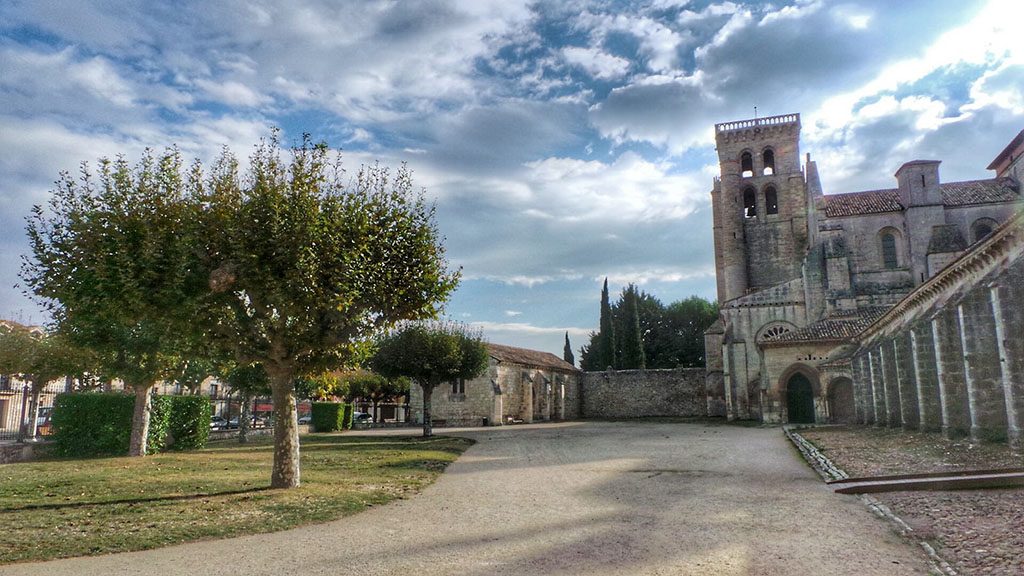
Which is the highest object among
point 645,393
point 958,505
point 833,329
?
point 833,329

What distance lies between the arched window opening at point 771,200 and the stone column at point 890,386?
26.7m

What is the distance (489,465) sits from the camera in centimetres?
1563

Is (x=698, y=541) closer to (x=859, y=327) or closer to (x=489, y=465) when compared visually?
(x=489, y=465)

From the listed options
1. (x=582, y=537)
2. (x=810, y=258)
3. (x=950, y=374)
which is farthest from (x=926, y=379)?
(x=810, y=258)

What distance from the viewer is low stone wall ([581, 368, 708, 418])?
153 ft

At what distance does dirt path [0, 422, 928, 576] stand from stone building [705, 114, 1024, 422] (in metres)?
16.5

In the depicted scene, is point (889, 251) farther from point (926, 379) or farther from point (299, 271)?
point (299, 271)

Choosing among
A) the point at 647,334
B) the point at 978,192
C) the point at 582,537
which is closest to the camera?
the point at 582,537

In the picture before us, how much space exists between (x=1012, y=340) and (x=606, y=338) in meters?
44.4

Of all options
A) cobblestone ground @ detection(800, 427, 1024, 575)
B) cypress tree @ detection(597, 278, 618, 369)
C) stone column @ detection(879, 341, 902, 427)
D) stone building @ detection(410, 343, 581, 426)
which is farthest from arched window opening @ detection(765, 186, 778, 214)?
cobblestone ground @ detection(800, 427, 1024, 575)

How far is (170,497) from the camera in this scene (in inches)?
410

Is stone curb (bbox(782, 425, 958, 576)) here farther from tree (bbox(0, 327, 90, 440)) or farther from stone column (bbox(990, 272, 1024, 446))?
tree (bbox(0, 327, 90, 440))

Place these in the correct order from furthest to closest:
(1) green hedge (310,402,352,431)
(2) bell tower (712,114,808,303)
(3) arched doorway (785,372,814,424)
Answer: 1. (2) bell tower (712,114,808,303)
2. (1) green hedge (310,402,352,431)
3. (3) arched doorway (785,372,814,424)

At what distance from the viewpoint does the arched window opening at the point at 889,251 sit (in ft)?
123
